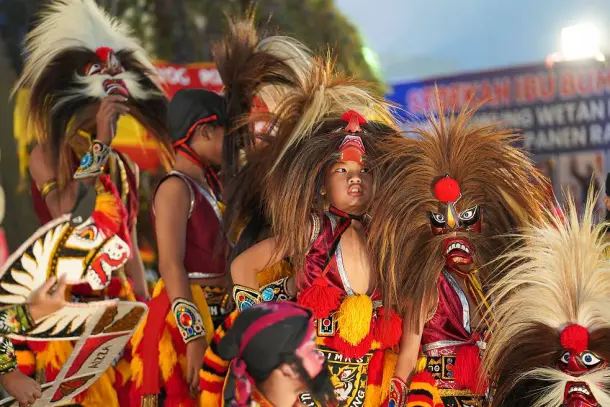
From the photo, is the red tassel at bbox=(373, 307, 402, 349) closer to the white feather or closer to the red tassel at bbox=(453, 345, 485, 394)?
the red tassel at bbox=(453, 345, 485, 394)

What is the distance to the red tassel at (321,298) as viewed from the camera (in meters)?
2.90

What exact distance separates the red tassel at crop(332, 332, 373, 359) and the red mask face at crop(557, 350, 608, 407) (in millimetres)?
684

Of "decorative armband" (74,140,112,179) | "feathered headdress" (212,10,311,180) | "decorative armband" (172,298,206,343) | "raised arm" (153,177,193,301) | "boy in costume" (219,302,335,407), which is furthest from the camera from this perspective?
"decorative armband" (74,140,112,179)

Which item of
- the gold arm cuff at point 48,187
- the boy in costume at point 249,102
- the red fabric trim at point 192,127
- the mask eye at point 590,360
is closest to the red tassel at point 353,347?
the boy in costume at point 249,102

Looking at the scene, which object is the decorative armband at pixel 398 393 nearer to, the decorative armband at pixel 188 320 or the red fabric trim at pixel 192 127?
the decorative armband at pixel 188 320

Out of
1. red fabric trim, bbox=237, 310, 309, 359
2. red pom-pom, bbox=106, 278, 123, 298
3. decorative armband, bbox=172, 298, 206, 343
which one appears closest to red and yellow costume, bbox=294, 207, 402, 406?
decorative armband, bbox=172, 298, 206, 343

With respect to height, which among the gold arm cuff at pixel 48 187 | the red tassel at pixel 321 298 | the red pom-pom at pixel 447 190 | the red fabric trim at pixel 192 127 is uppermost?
the red fabric trim at pixel 192 127

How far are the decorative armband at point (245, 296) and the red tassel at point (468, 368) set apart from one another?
0.72 metres

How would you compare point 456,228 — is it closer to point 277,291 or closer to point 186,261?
point 277,291

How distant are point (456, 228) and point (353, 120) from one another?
0.53m

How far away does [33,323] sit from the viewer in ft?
11.5

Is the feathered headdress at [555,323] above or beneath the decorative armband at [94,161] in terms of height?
beneath

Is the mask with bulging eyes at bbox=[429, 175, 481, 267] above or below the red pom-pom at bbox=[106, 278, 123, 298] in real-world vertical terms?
above

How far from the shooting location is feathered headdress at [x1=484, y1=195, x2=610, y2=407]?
244 centimetres
